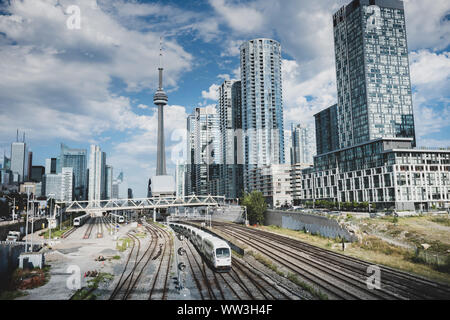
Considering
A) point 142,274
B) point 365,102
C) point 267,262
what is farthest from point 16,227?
point 365,102

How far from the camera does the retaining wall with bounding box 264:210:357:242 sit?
54.2 metres

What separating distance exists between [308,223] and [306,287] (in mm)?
43677

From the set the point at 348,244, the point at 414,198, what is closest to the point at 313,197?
the point at 414,198

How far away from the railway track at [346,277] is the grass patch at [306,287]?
1006mm

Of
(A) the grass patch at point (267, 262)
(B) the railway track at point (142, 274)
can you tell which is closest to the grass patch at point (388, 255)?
(A) the grass patch at point (267, 262)

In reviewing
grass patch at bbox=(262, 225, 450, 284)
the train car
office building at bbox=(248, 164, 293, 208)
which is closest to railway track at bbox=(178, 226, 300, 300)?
the train car

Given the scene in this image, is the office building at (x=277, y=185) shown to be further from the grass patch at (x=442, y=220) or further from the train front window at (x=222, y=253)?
the train front window at (x=222, y=253)

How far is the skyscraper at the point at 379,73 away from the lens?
461 ft

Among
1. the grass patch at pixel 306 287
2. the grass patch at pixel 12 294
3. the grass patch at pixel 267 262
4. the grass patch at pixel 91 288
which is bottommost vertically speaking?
the grass patch at pixel 267 262

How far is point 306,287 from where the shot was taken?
86.8 ft

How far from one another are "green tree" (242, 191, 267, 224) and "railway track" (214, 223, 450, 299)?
48045 millimetres

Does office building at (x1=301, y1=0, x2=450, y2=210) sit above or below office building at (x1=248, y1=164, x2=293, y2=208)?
above

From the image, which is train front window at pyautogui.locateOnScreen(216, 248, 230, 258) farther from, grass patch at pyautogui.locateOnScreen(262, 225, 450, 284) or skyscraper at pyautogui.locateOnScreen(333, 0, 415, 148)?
skyscraper at pyautogui.locateOnScreen(333, 0, 415, 148)
